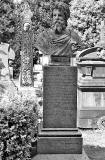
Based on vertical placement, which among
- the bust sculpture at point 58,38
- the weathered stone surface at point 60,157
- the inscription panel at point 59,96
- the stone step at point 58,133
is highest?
the bust sculpture at point 58,38

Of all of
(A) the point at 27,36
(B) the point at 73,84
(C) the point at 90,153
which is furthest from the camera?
Answer: (A) the point at 27,36

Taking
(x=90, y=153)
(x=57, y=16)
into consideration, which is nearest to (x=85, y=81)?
(x=90, y=153)

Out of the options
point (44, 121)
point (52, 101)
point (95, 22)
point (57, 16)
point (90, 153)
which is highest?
point (95, 22)

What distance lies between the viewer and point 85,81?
432 inches

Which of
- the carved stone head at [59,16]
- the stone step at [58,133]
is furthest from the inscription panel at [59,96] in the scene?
the carved stone head at [59,16]

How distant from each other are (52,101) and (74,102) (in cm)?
45

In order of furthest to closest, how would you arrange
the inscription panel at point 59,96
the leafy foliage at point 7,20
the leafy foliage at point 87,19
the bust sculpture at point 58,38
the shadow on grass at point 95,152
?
the leafy foliage at point 7,20, the leafy foliage at point 87,19, the shadow on grass at point 95,152, the bust sculpture at point 58,38, the inscription panel at point 59,96

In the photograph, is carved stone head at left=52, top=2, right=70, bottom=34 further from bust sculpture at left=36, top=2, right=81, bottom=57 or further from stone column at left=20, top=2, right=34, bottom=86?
stone column at left=20, top=2, right=34, bottom=86

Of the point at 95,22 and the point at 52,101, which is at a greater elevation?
the point at 95,22

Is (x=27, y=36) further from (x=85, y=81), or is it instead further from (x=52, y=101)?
(x=52, y=101)

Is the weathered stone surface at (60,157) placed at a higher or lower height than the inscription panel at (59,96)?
lower

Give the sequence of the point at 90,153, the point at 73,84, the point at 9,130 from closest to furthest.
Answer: the point at 9,130 → the point at 73,84 → the point at 90,153

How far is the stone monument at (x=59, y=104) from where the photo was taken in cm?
698

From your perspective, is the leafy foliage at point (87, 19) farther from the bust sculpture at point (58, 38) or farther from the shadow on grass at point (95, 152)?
the bust sculpture at point (58, 38)
